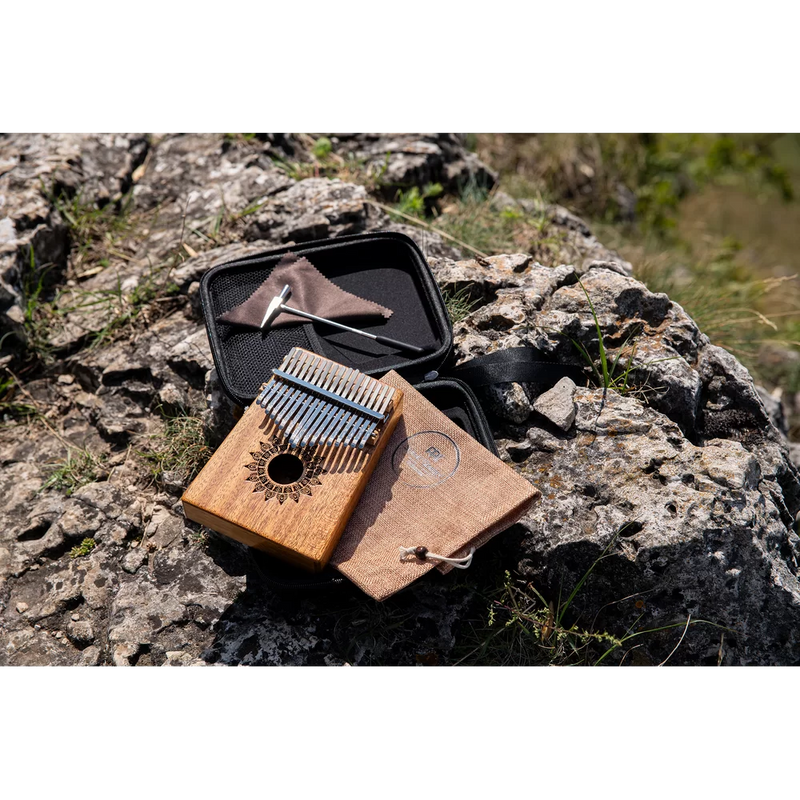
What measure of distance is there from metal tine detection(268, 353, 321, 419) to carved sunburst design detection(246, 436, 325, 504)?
11cm

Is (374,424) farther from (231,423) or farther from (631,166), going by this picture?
(631,166)

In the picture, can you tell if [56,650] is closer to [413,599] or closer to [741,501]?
[413,599]

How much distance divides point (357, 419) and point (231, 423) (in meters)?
0.89

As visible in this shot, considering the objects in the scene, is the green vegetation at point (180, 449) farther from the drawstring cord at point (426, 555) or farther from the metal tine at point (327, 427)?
the drawstring cord at point (426, 555)

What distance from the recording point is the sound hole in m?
2.63

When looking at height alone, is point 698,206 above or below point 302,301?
below

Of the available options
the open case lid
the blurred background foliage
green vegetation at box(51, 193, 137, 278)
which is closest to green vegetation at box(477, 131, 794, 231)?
the blurred background foliage

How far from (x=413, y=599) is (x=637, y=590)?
0.88 metres

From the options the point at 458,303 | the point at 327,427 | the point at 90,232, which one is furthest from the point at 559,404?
the point at 90,232

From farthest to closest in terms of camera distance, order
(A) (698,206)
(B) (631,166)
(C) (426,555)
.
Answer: (A) (698,206) → (B) (631,166) → (C) (426,555)

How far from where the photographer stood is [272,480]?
2.58 metres

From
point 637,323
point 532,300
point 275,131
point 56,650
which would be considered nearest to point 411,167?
point 275,131

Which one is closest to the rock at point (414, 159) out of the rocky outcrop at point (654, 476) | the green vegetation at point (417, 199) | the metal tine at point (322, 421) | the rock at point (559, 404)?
the green vegetation at point (417, 199)

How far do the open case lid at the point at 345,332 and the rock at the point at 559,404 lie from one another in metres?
0.48
